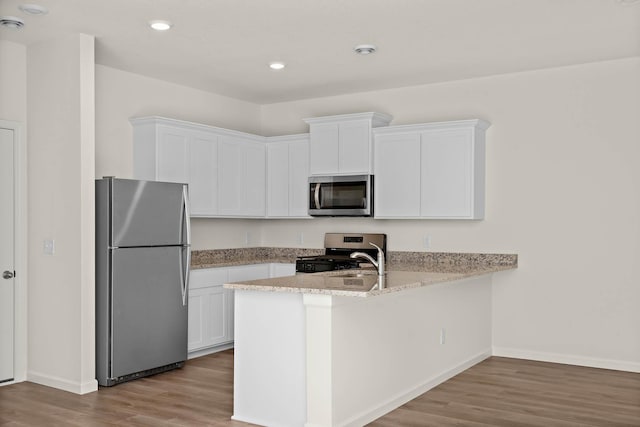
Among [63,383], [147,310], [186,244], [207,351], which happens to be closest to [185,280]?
[186,244]

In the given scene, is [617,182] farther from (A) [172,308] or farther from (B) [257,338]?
(A) [172,308]

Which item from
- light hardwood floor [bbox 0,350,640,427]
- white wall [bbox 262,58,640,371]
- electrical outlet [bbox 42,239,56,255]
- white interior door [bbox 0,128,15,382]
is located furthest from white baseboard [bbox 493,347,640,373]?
white interior door [bbox 0,128,15,382]

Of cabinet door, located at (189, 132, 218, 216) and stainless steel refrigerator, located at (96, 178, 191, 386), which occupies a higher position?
cabinet door, located at (189, 132, 218, 216)

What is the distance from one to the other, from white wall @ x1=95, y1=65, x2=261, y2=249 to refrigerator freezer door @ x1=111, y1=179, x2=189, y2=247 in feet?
2.41

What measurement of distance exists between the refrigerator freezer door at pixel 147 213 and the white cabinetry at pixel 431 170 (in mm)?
1970

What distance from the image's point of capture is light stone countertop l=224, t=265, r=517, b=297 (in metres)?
3.61

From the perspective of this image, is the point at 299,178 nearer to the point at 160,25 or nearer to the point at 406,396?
the point at 160,25

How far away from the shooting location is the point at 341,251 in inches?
268

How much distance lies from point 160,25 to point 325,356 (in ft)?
8.32

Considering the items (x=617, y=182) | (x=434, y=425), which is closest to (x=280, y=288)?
(x=434, y=425)

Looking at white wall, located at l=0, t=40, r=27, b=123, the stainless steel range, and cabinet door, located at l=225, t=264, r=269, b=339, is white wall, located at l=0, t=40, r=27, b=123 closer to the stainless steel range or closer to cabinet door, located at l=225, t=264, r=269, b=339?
cabinet door, located at l=225, t=264, r=269, b=339

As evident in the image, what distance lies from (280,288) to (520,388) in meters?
2.23

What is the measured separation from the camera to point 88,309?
4738 millimetres

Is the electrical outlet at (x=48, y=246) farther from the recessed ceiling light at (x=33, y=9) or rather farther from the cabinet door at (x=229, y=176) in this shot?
the cabinet door at (x=229, y=176)
